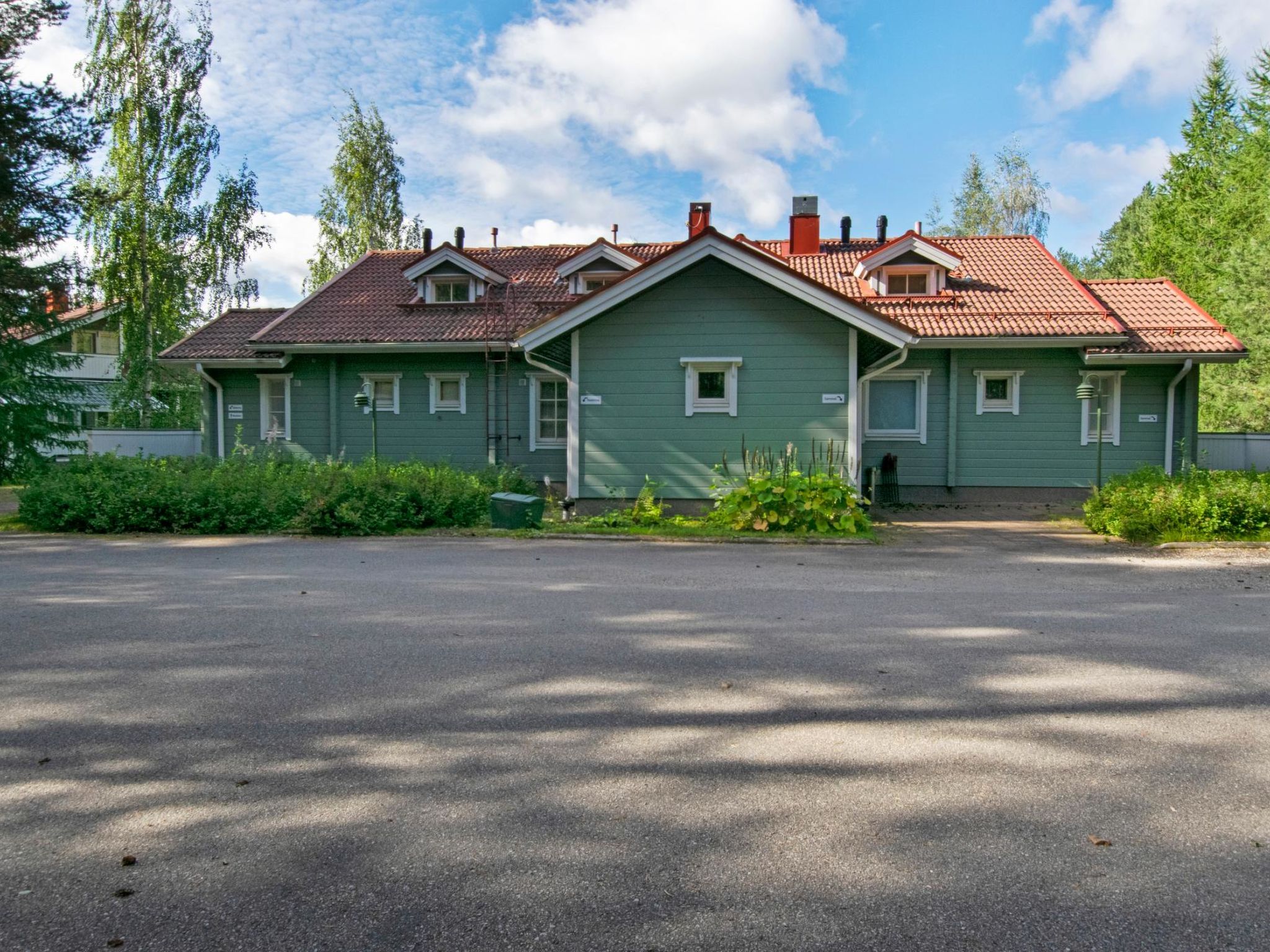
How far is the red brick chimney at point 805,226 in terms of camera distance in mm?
22625

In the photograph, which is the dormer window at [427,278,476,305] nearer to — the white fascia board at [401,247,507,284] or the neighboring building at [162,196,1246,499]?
the neighboring building at [162,196,1246,499]

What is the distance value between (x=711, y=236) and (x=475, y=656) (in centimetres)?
1084

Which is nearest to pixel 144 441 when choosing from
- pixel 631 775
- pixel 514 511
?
pixel 514 511

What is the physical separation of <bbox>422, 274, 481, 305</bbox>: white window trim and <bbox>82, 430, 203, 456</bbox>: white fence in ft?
22.9

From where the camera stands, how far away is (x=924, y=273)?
777 inches

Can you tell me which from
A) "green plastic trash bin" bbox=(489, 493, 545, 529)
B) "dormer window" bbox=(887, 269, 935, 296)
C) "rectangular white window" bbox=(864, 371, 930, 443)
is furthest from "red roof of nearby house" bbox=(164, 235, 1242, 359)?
"green plastic trash bin" bbox=(489, 493, 545, 529)

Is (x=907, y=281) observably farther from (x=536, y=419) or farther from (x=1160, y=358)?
(x=536, y=419)

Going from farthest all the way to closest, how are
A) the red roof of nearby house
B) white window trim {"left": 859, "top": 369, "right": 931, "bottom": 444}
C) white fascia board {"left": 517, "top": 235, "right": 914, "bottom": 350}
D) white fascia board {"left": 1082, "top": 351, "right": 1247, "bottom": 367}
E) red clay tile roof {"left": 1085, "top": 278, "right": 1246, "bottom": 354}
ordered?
white window trim {"left": 859, "top": 369, "right": 931, "bottom": 444}
the red roof of nearby house
red clay tile roof {"left": 1085, "top": 278, "right": 1246, "bottom": 354}
white fascia board {"left": 1082, "top": 351, "right": 1247, "bottom": 367}
white fascia board {"left": 517, "top": 235, "right": 914, "bottom": 350}

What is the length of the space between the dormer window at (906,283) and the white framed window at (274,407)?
14.3 m

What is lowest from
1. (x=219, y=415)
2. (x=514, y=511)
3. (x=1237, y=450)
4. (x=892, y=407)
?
(x=514, y=511)

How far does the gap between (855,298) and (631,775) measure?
14.7 m

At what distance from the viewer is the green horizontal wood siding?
15.4 meters

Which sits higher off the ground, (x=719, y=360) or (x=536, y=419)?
(x=719, y=360)

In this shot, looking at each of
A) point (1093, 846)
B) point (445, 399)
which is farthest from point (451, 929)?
point (445, 399)
